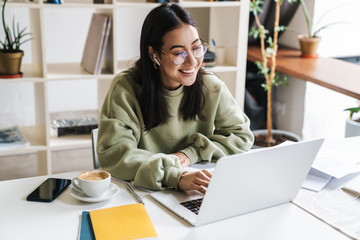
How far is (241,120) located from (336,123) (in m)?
2.04

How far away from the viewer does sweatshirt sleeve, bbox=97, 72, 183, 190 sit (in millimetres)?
1410

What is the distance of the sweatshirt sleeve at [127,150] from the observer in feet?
4.63

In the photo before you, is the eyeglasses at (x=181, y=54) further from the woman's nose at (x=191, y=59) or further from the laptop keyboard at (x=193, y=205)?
the laptop keyboard at (x=193, y=205)

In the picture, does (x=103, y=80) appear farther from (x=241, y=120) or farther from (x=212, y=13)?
(x=241, y=120)

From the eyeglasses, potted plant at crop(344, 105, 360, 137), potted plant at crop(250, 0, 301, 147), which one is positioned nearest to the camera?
the eyeglasses

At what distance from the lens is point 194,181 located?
137 cm

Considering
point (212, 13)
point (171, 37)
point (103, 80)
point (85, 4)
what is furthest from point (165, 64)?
point (212, 13)

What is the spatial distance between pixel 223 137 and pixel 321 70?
1.46 metres

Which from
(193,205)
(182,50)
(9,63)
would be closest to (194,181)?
(193,205)

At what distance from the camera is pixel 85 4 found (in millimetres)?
2562

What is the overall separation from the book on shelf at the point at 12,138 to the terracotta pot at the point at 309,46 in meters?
1.95

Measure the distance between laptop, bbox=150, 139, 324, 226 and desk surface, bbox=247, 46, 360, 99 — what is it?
123cm

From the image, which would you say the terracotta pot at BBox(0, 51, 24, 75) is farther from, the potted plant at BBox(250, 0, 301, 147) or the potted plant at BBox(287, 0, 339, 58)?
the potted plant at BBox(287, 0, 339, 58)

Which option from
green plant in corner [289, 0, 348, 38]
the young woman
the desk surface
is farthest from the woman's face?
green plant in corner [289, 0, 348, 38]
